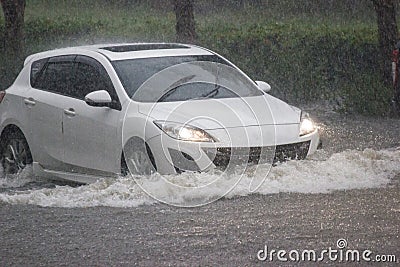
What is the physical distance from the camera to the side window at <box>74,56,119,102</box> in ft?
32.8

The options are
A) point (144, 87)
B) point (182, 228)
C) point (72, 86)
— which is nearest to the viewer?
point (182, 228)

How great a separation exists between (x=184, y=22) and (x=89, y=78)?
921cm

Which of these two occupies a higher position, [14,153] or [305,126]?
[305,126]

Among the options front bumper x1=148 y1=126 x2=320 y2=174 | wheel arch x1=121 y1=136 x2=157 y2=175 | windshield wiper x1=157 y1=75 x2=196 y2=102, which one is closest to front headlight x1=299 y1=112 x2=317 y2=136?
front bumper x1=148 y1=126 x2=320 y2=174

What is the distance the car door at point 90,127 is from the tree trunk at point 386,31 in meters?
8.31

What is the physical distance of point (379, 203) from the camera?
27.7 feet

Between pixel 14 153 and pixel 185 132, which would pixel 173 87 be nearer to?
pixel 185 132

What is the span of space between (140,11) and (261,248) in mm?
32840

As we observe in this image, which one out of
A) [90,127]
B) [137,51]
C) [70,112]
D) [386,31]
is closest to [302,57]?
[386,31]

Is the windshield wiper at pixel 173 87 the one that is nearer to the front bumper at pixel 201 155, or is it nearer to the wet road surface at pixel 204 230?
the front bumper at pixel 201 155

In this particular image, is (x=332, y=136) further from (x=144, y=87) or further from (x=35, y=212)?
(x=35, y=212)

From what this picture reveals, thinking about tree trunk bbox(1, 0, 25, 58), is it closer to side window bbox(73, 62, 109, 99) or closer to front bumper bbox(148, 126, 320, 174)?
side window bbox(73, 62, 109, 99)

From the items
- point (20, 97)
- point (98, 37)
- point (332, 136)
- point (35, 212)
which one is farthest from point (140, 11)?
point (35, 212)

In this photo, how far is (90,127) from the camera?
9.74m
